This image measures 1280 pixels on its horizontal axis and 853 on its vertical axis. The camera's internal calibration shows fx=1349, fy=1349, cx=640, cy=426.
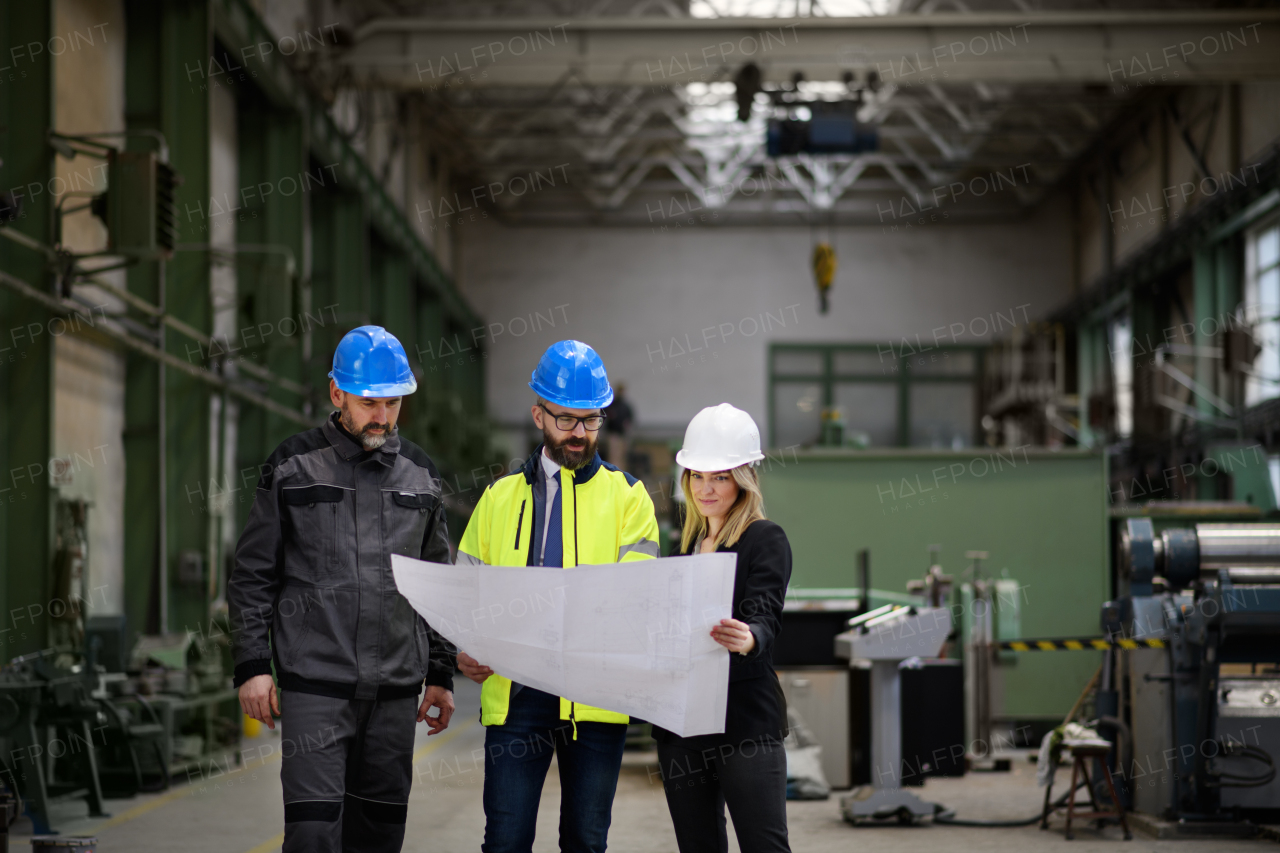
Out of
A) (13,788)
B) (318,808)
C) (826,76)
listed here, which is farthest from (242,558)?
(826,76)

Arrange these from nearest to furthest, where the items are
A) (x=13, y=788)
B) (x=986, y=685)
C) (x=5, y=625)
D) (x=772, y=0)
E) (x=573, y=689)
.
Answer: (x=573, y=689) → (x=13, y=788) → (x=5, y=625) → (x=986, y=685) → (x=772, y=0)

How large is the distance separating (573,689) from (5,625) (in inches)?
250

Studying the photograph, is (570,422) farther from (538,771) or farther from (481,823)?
(481,823)

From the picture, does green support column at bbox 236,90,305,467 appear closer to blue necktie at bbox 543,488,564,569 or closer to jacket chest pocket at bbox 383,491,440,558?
jacket chest pocket at bbox 383,491,440,558

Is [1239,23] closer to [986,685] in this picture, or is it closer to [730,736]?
[986,685]

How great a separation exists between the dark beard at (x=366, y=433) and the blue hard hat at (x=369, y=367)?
8 centimetres

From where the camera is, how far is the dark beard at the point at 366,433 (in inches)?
148

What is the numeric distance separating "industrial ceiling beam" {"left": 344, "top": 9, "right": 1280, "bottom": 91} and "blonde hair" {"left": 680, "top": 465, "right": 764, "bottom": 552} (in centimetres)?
1237

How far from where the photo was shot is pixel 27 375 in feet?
28.1

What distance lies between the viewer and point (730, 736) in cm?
344

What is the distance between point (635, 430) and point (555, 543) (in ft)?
77.7

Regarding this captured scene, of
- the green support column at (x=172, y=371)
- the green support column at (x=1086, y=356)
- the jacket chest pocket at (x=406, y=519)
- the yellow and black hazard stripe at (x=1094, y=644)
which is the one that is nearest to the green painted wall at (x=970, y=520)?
the yellow and black hazard stripe at (x=1094, y=644)

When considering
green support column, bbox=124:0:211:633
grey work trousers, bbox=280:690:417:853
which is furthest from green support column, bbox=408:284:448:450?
grey work trousers, bbox=280:690:417:853

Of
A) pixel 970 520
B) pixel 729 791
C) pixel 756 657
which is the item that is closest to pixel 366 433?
pixel 756 657
